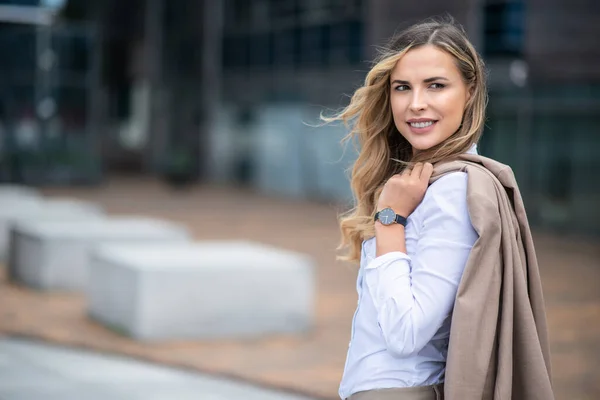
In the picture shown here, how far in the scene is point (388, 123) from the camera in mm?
2594

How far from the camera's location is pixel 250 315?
9.34 meters

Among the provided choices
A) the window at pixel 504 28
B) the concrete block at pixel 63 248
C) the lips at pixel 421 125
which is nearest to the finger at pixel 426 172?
the lips at pixel 421 125

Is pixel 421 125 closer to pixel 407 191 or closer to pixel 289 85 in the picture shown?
pixel 407 191

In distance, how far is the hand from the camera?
233 cm

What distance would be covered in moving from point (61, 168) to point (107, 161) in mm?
8992

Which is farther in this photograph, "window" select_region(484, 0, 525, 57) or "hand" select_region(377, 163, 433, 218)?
"window" select_region(484, 0, 525, 57)

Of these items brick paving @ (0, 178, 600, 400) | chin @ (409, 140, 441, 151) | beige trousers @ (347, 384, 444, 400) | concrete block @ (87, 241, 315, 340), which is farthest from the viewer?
concrete block @ (87, 241, 315, 340)

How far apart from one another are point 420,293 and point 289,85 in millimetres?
28984

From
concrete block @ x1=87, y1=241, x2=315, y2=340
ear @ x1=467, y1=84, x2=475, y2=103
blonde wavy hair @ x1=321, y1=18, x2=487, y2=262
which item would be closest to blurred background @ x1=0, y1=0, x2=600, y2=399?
concrete block @ x1=87, y1=241, x2=315, y2=340

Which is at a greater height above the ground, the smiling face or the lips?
the smiling face

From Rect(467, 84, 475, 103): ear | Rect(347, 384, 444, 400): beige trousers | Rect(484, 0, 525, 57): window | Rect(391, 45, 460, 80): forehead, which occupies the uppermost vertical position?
Rect(484, 0, 525, 57): window

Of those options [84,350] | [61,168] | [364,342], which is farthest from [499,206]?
[61,168]

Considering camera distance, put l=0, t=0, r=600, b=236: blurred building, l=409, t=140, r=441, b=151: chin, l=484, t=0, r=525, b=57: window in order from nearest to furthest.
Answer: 1. l=409, t=140, r=441, b=151: chin
2. l=0, t=0, r=600, b=236: blurred building
3. l=484, t=0, r=525, b=57: window

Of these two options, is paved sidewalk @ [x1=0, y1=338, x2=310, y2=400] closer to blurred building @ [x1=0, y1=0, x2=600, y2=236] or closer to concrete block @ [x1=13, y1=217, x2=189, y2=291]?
concrete block @ [x1=13, y1=217, x2=189, y2=291]
